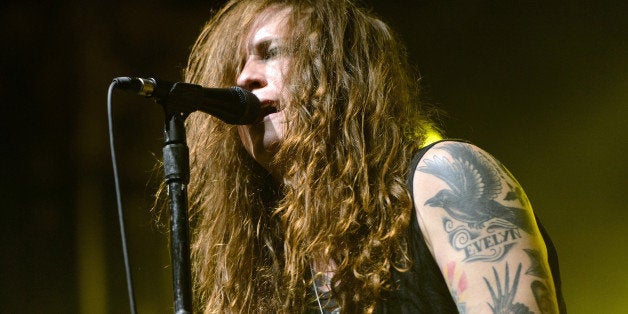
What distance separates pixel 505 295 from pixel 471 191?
0.67ft

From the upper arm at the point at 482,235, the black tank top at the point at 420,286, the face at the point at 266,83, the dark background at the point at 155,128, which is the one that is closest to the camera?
the upper arm at the point at 482,235

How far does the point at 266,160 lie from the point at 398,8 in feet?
5.67

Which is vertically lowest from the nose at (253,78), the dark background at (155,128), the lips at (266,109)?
the dark background at (155,128)

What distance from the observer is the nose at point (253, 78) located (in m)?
1.54

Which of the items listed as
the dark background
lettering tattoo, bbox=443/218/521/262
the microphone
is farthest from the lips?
the dark background

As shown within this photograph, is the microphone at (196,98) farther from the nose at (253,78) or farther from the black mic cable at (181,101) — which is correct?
the nose at (253,78)

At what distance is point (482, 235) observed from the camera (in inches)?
46.3

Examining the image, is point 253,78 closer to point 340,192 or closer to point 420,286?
point 340,192

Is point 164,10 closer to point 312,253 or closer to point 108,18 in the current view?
point 108,18

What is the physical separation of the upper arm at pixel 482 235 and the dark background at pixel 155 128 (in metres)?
1.67

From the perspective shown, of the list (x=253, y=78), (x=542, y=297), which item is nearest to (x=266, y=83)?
(x=253, y=78)

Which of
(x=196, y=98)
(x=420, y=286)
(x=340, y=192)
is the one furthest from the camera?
(x=340, y=192)

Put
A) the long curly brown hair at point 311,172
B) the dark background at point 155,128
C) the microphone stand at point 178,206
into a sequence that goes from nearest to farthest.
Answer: the microphone stand at point 178,206 → the long curly brown hair at point 311,172 → the dark background at point 155,128

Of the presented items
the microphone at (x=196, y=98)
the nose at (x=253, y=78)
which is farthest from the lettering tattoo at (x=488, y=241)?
the nose at (x=253, y=78)
